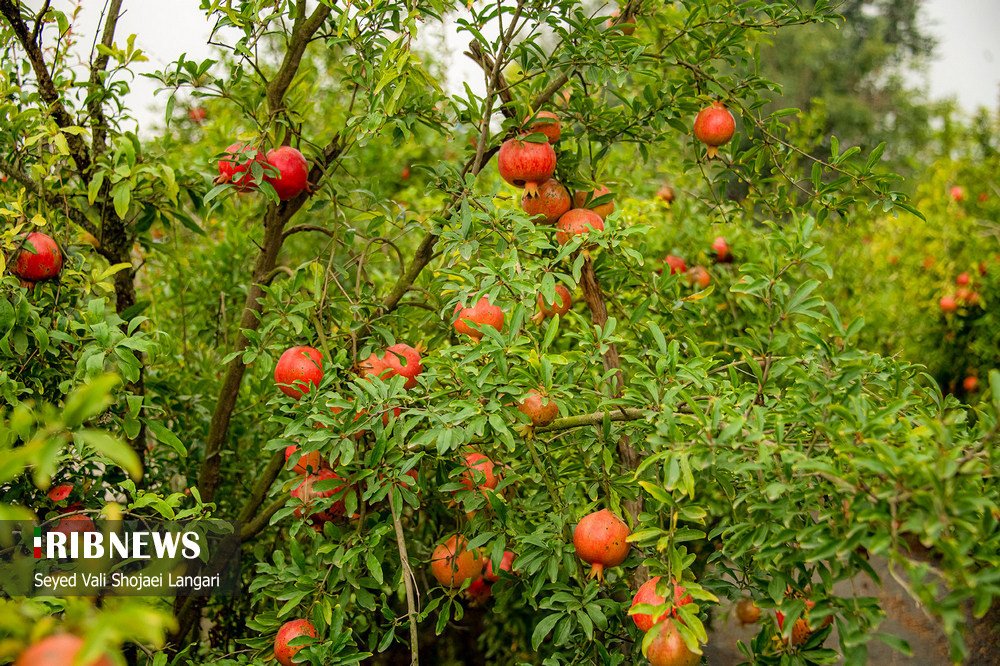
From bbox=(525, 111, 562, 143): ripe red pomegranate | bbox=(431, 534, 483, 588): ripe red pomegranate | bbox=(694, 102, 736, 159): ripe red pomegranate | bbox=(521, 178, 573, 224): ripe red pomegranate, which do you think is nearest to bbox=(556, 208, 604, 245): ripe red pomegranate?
bbox=(521, 178, 573, 224): ripe red pomegranate

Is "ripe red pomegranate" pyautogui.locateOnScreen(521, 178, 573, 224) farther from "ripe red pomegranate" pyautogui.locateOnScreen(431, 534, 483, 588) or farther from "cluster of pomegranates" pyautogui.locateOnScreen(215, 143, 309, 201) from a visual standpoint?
"ripe red pomegranate" pyautogui.locateOnScreen(431, 534, 483, 588)

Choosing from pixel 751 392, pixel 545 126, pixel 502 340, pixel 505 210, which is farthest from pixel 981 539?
pixel 545 126

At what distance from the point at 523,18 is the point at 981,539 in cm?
128

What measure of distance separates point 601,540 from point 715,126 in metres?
0.95

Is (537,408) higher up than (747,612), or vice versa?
(537,408)

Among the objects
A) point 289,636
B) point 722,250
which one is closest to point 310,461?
point 289,636

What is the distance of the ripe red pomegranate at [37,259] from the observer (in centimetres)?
149

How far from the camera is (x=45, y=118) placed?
1.60 m

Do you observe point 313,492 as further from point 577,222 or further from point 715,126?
point 715,126

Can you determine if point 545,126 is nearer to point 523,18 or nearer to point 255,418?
point 523,18

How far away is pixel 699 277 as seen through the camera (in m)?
2.60

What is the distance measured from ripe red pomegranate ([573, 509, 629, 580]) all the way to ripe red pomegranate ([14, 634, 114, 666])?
2.85ft

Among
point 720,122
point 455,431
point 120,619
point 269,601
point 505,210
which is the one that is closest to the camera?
point 120,619

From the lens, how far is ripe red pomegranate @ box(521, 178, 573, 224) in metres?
1.59
